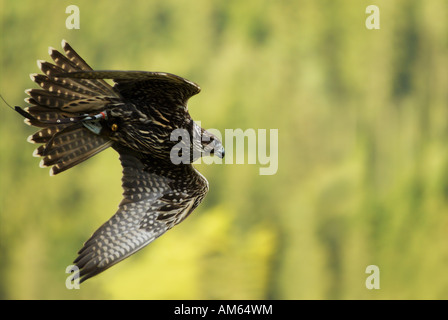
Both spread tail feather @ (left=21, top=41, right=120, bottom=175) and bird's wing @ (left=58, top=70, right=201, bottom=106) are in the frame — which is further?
spread tail feather @ (left=21, top=41, right=120, bottom=175)

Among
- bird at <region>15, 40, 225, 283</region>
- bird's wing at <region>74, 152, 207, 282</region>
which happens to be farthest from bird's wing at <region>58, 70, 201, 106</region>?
bird's wing at <region>74, 152, 207, 282</region>

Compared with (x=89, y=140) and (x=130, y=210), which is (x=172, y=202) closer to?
(x=130, y=210)

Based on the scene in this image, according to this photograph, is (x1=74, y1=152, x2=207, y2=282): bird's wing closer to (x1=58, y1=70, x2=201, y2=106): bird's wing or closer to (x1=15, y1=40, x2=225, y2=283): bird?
(x1=15, y1=40, x2=225, y2=283): bird

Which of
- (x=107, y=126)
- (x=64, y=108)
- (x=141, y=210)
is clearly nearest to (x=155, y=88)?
(x=107, y=126)

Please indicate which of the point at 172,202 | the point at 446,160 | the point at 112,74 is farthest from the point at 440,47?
the point at 112,74

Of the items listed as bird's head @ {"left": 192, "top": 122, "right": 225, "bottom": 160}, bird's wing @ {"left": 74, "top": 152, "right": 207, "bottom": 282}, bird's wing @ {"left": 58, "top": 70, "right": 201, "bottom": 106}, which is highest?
bird's wing @ {"left": 58, "top": 70, "right": 201, "bottom": 106}

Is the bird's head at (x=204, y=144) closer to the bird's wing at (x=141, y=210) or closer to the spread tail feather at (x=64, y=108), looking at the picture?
the bird's wing at (x=141, y=210)

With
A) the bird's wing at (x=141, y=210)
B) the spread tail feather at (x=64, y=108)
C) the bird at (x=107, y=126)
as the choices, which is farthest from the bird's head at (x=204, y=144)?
the spread tail feather at (x=64, y=108)

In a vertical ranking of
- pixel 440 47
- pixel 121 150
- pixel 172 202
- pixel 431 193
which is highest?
pixel 440 47
